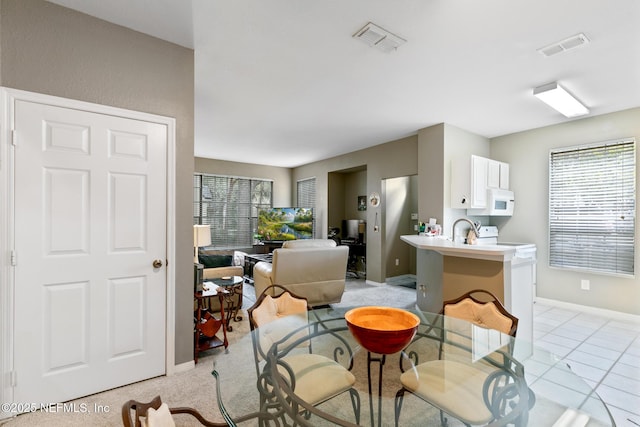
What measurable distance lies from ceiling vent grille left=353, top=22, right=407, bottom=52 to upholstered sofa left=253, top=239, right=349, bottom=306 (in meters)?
2.42

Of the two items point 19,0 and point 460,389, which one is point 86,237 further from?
point 460,389

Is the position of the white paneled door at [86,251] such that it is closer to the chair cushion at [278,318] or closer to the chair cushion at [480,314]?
the chair cushion at [278,318]

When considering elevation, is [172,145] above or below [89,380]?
above

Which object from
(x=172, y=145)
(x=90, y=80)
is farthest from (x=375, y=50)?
(x=90, y=80)

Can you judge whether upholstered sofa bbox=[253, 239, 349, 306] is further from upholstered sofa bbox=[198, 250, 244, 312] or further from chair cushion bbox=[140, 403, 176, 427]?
chair cushion bbox=[140, 403, 176, 427]

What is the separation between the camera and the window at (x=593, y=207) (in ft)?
12.8

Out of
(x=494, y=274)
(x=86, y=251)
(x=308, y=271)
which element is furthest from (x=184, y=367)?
(x=494, y=274)

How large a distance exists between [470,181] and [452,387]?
342 centimetres

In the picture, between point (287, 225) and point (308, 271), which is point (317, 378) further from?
point (287, 225)

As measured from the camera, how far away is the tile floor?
2197 millimetres

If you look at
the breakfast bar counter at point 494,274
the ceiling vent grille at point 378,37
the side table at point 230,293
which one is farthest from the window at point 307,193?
the ceiling vent grille at point 378,37

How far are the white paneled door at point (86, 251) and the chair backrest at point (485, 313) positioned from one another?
226 cm

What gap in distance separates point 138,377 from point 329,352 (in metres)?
1.51

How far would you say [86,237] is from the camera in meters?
2.17
